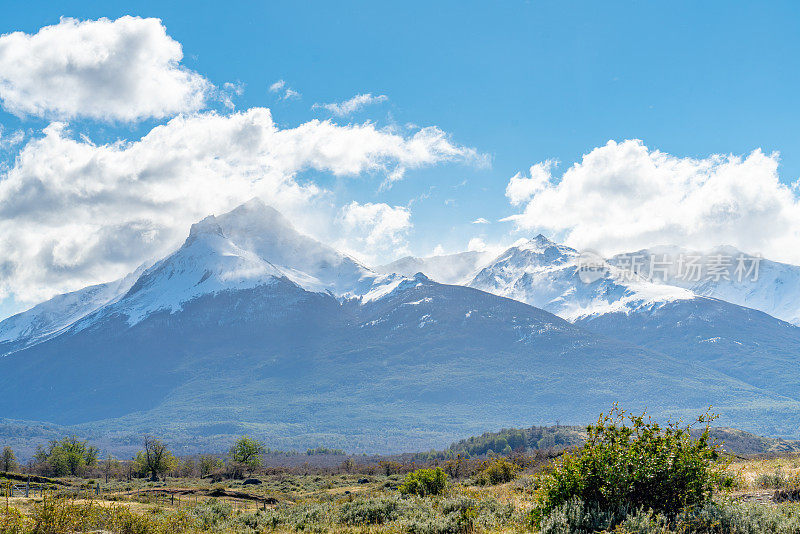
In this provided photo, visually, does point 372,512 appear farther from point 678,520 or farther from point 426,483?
point 426,483

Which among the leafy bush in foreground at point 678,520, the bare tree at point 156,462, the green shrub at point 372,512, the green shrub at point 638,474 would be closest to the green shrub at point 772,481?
the leafy bush in foreground at point 678,520

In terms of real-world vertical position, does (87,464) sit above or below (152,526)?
below

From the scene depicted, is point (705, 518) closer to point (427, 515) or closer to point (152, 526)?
point (427, 515)

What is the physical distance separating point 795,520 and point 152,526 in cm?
1951

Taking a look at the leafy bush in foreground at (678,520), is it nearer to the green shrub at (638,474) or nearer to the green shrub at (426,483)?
the green shrub at (638,474)

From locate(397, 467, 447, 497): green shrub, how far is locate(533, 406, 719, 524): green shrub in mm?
21933

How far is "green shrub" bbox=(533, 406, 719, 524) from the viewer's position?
1620cm

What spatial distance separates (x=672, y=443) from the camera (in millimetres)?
16719

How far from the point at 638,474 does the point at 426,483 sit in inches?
945

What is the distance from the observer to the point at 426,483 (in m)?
38.1

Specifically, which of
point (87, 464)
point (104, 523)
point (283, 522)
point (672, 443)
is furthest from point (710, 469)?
point (87, 464)

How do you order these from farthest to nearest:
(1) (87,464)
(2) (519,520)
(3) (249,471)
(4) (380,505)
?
(1) (87,464) < (3) (249,471) < (4) (380,505) < (2) (519,520)

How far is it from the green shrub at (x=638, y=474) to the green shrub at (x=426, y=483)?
2193cm

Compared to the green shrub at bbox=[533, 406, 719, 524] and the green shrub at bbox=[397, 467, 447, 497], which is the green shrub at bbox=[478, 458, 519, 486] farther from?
the green shrub at bbox=[533, 406, 719, 524]
